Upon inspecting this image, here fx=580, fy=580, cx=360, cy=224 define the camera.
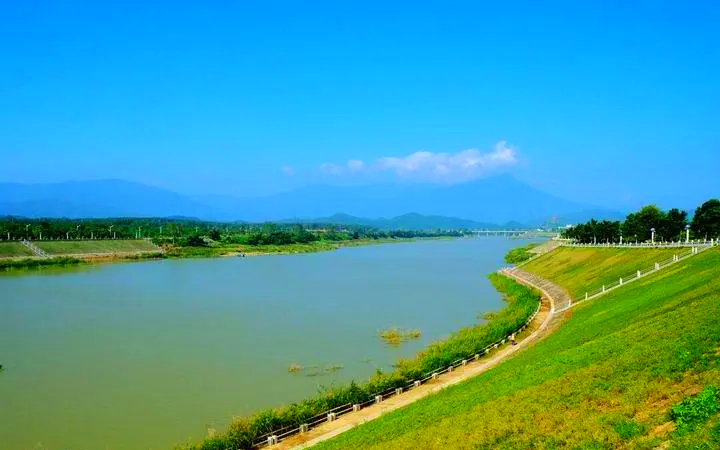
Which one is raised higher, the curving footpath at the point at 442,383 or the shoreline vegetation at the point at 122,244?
the shoreline vegetation at the point at 122,244

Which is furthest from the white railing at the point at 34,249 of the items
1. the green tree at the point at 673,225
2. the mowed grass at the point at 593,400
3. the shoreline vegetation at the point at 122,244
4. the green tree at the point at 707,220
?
the mowed grass at the point at 593,400

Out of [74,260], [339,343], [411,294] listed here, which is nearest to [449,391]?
[339,343]

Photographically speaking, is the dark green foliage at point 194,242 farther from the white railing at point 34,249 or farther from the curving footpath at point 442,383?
the curving footpath at point 442,383

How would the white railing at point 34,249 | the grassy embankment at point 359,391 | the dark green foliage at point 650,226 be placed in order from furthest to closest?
the white railing at point 34,249
the dark green foliage at point 650,226
the grassy embankment at point 359,391

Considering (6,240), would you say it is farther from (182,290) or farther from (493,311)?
(493,311)

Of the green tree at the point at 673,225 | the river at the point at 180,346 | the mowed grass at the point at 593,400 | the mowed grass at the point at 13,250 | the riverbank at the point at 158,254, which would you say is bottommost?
the river at the point at 180,346

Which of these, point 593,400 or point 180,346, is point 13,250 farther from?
point 593,400
